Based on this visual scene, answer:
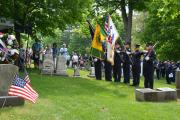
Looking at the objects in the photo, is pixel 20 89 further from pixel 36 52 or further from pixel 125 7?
pixel 125 7

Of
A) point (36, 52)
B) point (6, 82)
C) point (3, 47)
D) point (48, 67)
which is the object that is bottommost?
point (6, 82)

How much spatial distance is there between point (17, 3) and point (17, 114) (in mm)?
15451

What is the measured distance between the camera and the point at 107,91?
17.5 m

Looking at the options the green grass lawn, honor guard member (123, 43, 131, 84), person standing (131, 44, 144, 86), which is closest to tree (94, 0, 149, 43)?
honor guard member (123, 43, 131, 84)

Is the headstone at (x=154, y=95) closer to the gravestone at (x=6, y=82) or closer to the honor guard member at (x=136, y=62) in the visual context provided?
the gravestone at (x=6, y=82)

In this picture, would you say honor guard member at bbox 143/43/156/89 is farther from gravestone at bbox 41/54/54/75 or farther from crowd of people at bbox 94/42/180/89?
gravestone at bbox 41/54/54/75

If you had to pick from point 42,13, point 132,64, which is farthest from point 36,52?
point 132,64

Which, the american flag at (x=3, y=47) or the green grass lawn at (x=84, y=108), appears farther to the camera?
the american flag at (x=3, y=47)

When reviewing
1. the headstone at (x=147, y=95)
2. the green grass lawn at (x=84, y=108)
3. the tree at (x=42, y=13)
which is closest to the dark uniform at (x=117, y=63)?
the green grass lawn at (x=84, y=108)

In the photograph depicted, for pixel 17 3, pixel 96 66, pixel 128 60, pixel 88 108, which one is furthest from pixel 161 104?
pixel 17 3

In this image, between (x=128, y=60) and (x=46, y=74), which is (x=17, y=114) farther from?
(x=46, y=74)

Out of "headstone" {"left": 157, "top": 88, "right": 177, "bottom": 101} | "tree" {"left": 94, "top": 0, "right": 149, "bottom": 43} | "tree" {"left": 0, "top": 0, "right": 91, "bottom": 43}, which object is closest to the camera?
"headstone" {"left": 157, "top": 88, "right": 177, "bottom": 101}

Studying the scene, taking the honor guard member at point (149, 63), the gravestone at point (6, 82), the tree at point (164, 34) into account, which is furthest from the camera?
the tree at point (164, 34)

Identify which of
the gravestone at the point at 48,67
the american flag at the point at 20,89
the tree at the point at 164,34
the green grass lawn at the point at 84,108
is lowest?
the green grass lawn at the point at 84,108
